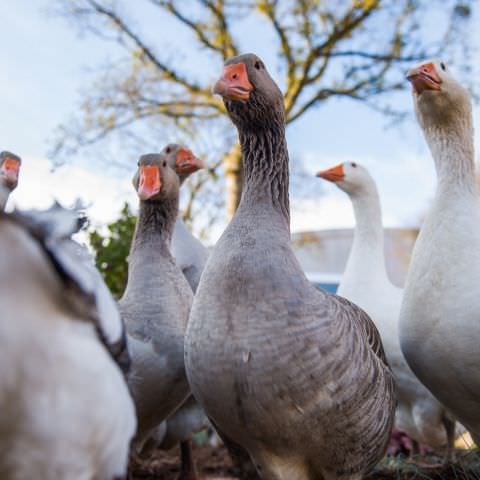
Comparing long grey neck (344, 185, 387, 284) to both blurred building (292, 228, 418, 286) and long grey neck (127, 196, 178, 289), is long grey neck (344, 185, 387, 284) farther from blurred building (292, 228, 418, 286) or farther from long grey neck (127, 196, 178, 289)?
blurred building (292, 228, 418, 286)

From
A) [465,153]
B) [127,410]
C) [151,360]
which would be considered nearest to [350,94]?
[465,153]

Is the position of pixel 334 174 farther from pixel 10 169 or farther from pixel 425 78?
pixel 10 169

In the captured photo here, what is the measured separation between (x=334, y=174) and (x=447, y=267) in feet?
8.38

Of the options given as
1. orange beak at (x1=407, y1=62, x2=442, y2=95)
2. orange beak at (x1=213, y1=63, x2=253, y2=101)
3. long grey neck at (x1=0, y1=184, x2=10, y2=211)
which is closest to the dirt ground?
long grey neck at (x1=0, y1=184, x2=10, y2=211)

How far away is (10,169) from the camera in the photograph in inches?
156

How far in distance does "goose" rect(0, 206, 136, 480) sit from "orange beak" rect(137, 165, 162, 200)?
2.34m

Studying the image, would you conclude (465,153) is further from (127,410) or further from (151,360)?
(127,410)

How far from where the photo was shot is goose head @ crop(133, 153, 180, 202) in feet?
13.3

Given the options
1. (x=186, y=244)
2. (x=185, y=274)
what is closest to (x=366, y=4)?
(x=186, y=244)

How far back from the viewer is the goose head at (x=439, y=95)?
139 inches

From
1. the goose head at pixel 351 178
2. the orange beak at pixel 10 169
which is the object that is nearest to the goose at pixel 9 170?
the orange beak at pixel 10 169

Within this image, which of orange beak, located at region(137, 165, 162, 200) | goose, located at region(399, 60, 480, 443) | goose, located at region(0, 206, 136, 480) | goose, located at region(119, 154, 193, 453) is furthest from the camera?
orange beak, located at region(137, 165, 162, 200)

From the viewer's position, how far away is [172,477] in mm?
4996

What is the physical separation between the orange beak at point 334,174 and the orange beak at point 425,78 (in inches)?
80.1
